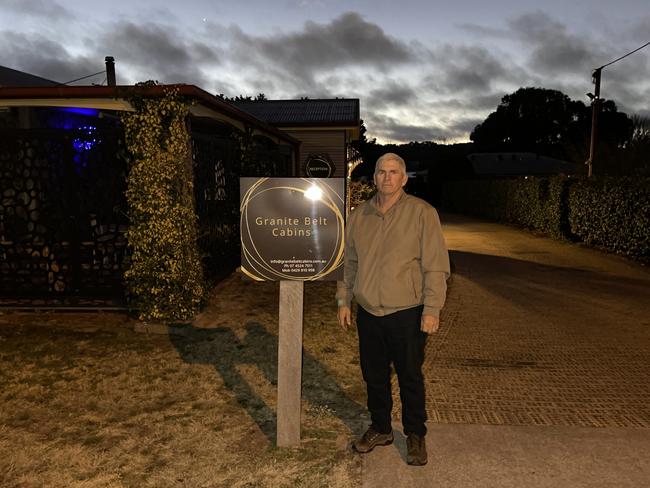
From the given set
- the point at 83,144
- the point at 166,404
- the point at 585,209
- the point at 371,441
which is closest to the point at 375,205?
the point at 371,441

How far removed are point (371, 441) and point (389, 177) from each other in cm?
170

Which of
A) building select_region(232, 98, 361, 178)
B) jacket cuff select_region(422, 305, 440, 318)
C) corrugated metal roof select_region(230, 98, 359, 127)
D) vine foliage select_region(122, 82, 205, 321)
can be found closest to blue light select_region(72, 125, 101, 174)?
vine foliage select_region(122, 82, 205, 321)

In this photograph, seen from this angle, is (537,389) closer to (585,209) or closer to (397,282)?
(397,282)

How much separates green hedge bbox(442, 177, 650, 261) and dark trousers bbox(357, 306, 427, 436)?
9.96 meters

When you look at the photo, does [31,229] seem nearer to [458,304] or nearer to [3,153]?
[3,153]

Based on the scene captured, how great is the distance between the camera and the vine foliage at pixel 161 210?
611 cm

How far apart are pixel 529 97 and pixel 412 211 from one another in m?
82.4

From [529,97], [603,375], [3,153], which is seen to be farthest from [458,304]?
[529,97]

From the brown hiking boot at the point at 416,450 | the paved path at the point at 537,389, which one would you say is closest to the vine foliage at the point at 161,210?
the paved path at the point at 537,389

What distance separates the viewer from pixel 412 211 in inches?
124

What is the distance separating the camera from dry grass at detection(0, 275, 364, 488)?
10.9ft

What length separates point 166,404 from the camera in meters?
4.34

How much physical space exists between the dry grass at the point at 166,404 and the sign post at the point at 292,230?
899 mm

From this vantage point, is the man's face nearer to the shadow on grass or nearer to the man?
the man
